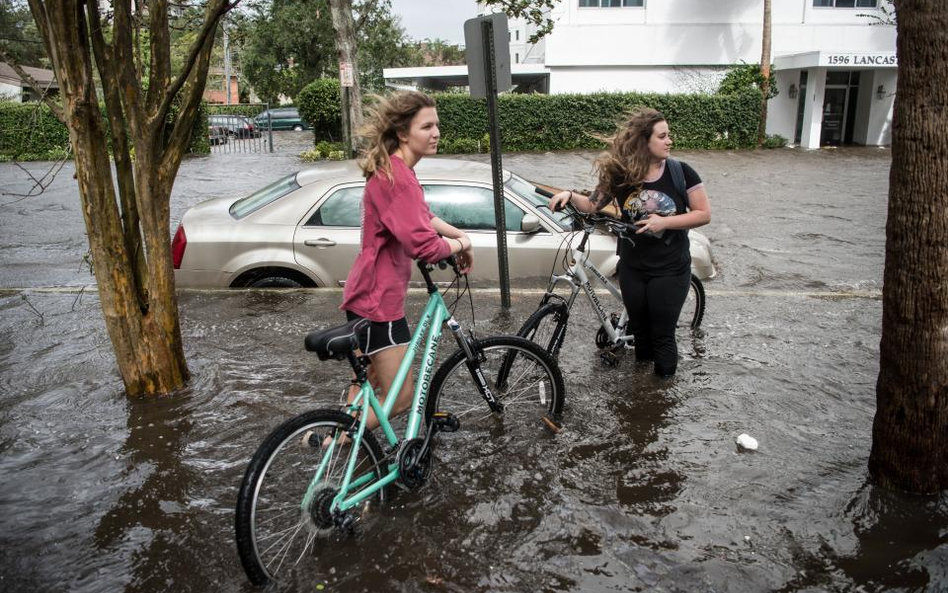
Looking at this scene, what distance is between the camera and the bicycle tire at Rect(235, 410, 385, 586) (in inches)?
113

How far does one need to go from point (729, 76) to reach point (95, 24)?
29.0m

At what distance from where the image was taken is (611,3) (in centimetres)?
3108

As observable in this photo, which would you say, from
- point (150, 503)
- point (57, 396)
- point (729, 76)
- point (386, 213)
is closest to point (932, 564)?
point (386, 213)

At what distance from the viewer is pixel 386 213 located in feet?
11.2

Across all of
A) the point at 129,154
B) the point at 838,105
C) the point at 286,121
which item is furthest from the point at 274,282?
the point at 286,121

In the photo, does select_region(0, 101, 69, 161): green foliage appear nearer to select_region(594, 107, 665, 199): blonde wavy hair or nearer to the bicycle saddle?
select_region(594, 107, 665, 199): blonde wavy hair

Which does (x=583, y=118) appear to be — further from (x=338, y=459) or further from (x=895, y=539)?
(x=338, y=459)

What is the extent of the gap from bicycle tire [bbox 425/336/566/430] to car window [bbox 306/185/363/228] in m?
2.65

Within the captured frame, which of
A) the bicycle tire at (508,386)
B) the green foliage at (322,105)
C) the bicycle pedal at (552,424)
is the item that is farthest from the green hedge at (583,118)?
the bicycle pedal at (552,424)

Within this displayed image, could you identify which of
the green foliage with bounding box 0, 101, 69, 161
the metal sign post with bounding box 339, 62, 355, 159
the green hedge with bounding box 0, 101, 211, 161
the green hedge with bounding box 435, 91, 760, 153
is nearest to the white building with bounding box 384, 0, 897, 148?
the green hedge with bounding box 435, 91, 760, 153

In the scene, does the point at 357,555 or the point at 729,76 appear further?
the point at 729,76

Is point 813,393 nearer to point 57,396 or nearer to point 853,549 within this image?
point 853,549

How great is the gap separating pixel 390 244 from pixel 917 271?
2.43 m

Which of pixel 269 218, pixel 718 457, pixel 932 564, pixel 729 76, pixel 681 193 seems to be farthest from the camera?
pixel 729 76
